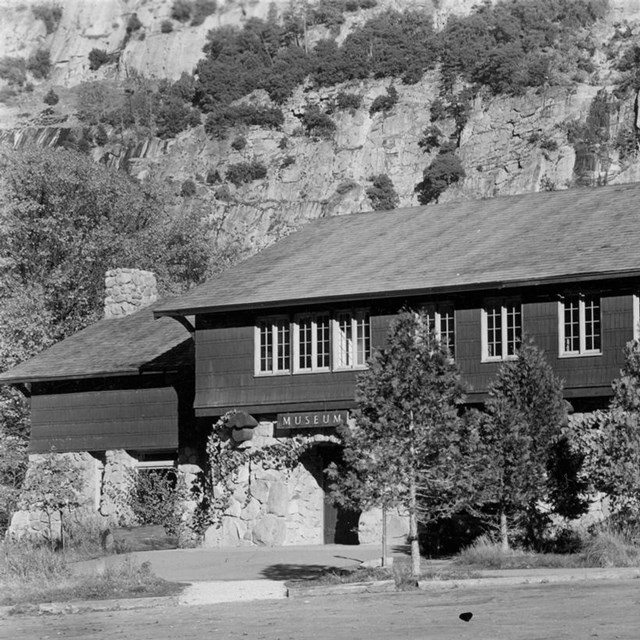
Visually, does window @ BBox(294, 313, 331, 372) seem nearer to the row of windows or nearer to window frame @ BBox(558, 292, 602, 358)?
the row of windows

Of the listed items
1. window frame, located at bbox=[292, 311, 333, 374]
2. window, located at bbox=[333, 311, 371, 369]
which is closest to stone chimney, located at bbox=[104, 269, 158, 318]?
window frame, located at bbox=[292, 311, 333, 374]

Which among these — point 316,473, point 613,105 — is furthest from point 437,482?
point 613,105

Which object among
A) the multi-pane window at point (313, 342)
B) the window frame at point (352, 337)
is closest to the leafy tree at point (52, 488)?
the multi-pane window at point (313, 342)

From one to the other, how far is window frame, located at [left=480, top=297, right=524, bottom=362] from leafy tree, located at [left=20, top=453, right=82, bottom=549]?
11860 mm

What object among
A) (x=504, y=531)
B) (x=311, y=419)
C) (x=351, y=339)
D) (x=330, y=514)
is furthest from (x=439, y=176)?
(x=504, y=531)

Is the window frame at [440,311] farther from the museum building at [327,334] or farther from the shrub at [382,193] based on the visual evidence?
the shrub at [382,193]

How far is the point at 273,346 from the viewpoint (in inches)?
1473

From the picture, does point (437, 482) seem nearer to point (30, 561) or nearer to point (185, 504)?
point (30, 561)

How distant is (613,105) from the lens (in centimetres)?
18788

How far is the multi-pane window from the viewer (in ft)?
120

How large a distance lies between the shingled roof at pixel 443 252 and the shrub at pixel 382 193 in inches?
5572

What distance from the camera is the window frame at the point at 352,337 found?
36281 mm

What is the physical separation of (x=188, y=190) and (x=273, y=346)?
150 metres

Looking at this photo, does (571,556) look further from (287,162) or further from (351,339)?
(287,162)
